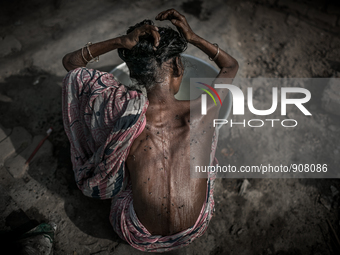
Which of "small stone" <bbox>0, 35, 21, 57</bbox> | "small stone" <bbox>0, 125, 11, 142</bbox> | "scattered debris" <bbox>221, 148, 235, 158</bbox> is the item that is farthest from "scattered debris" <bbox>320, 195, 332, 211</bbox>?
"small stone" <bbox>0, 35, 21, 57</bbox>

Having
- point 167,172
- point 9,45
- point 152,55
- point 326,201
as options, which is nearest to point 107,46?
point 152,55

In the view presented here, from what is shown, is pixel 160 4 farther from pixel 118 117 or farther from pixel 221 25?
pixel 118 117

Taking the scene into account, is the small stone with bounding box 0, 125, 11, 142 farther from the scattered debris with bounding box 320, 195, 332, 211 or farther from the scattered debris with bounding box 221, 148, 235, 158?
the scattered debris with bounding box 320, 195, 332, 211

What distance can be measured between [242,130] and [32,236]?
219 cm

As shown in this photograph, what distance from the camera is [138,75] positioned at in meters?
1.61

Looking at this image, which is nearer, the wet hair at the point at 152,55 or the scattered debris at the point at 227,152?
the wet hair at the point at 152,55

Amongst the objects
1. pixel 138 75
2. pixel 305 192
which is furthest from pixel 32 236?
pixel 305 192

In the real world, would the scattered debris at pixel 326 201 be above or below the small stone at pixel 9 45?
below

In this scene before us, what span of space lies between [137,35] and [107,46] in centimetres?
35

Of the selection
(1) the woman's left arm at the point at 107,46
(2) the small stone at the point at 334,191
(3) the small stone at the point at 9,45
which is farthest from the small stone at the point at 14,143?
(2) the small stone at the point at 334,191

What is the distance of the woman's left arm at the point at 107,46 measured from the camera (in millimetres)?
1533

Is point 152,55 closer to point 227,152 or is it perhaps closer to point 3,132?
point 227,152

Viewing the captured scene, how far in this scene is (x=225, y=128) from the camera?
2.55 m

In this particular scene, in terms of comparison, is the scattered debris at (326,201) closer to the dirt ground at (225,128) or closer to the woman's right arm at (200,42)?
the dirt ground at (225,128)
